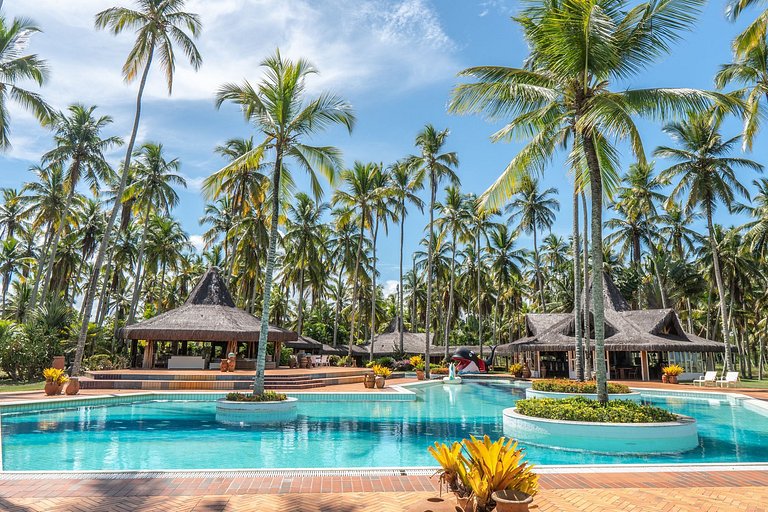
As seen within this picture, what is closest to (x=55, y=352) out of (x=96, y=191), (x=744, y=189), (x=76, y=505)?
(x=96, y=191)

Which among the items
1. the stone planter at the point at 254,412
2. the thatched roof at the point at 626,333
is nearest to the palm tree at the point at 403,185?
the thatched roof at the point at 626,333

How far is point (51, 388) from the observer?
1641cm

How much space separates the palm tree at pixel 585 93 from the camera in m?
10.5

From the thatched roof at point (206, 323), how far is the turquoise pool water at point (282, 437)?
7.41 metres

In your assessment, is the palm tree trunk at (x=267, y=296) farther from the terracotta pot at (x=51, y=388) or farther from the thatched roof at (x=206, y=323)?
the thatched roof at (x=206, y=323)

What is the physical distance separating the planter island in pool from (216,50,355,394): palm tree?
8.46 metres

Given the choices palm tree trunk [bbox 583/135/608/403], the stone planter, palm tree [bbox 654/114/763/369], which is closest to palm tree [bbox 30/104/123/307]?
the stone planter

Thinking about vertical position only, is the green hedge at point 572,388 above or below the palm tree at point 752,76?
below

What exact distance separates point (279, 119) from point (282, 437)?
9.40 metres

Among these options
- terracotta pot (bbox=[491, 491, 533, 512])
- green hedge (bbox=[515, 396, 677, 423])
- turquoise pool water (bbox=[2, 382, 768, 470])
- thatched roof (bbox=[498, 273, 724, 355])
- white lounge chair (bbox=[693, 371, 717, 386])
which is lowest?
turquoise pool water (bbox=[2, 382, 768, 470])

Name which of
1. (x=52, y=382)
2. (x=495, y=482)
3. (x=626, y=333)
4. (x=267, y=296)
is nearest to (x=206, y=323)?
(x=52, y=382)

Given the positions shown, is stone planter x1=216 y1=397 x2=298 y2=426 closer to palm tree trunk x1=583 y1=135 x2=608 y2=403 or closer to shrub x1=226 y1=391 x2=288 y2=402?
shrub x1=226 y1=391 x2=288 y2=402

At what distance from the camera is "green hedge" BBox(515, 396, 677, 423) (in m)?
9.87

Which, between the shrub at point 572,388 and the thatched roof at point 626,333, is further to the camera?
the thatched roof at point 626,333
